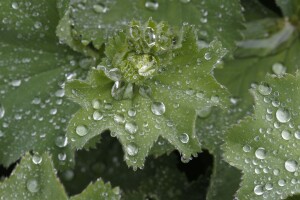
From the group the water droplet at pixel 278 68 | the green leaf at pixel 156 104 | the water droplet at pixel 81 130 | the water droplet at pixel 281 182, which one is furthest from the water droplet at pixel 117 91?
the water droplet at pixel 278 68

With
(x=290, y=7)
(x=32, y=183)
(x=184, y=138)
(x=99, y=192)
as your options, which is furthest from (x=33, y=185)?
(x=290, y=7)

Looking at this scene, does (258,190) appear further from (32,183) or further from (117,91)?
(32,183)

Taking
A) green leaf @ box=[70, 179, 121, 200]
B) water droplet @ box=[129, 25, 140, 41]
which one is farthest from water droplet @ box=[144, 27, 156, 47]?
green leaf @ box=[70, 179, 121, 200]

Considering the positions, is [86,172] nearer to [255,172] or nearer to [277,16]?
[255,172]

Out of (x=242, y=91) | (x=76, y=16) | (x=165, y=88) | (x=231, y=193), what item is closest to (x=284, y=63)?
(x=242, y=91)

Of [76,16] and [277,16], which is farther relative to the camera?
[277,16]

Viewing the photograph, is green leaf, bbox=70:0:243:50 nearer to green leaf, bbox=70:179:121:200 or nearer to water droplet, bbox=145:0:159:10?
water droplet, bbox=145:0:159:10
